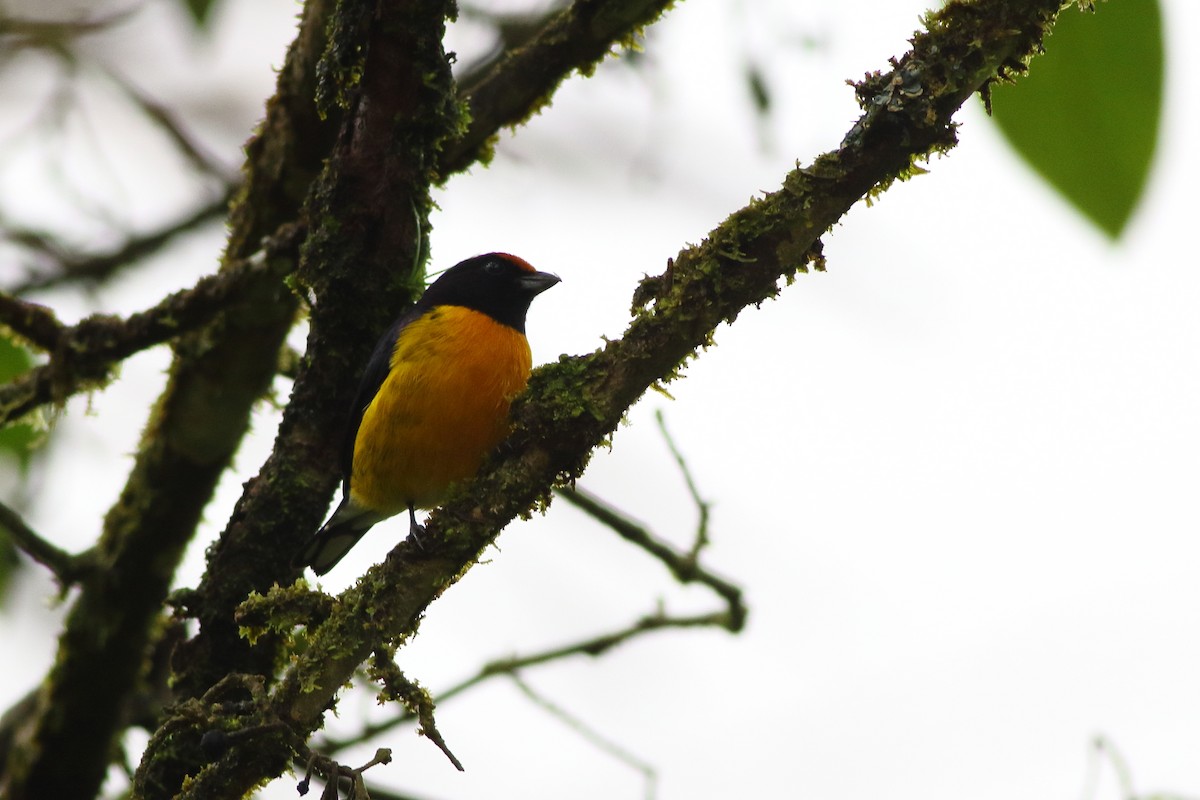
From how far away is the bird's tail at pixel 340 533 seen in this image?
4262 millimetres

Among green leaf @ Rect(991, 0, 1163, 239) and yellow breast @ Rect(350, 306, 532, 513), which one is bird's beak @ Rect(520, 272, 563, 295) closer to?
yellow breast @ Rect(350, 306, 532, 513)

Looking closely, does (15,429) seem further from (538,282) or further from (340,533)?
(538,282)

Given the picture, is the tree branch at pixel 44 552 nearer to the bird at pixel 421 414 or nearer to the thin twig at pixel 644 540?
the bird at pixel 421 414

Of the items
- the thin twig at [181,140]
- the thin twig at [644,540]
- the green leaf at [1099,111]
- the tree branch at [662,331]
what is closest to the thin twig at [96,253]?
the thin twig at [181,140]

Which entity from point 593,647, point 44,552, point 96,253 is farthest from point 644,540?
point 96,253

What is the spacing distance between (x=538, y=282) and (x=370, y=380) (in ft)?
4.86

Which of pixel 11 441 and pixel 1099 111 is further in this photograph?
pixel 11 441

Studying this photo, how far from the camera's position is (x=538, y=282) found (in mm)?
5125

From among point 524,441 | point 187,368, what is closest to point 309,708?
point 524,441

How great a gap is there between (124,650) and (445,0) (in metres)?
2.66

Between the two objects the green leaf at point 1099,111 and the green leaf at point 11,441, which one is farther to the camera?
the green leaf at point 11,441

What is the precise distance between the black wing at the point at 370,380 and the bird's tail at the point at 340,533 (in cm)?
39

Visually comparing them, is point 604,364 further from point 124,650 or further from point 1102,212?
point 124,650

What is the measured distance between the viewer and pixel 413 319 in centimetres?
399
